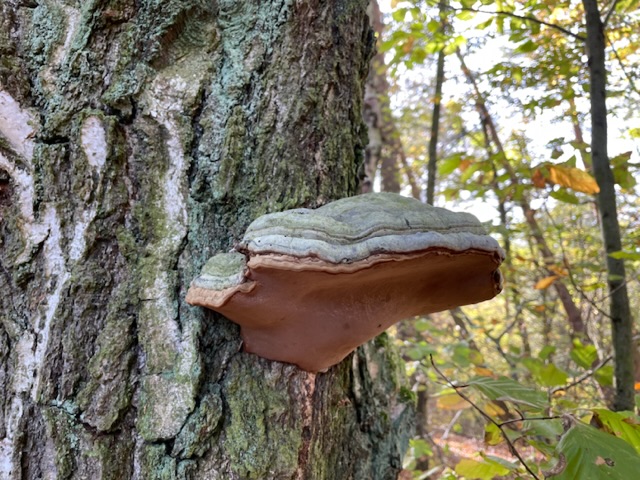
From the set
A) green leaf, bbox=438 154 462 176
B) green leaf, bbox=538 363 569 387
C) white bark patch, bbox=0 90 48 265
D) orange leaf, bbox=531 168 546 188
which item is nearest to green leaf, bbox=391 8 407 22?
green leaf, bbox=438 154 462 176

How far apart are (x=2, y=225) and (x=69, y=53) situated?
506 mm

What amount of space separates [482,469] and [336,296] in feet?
4.62

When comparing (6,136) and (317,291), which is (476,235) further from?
(6,136)

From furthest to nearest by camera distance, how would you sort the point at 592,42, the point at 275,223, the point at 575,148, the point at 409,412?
the point at 575,148, the point at 592,42, the point at 409,412, the point at 275,223

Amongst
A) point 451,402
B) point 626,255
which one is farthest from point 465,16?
point 451,402

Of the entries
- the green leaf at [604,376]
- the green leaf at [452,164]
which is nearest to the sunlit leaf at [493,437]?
the green leaf at [604,376]

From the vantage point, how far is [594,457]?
1.21m

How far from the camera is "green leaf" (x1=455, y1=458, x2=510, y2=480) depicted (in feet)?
6.04

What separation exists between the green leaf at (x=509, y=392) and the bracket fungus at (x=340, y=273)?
528 mm

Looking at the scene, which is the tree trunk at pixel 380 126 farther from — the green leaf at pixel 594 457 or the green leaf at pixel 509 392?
the green leaf at pixel 594 457

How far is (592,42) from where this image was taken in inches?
103

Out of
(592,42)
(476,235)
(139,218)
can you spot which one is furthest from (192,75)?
(592,42)

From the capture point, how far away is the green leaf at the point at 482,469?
184 cm

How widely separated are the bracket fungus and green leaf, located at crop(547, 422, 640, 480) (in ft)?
1.64
